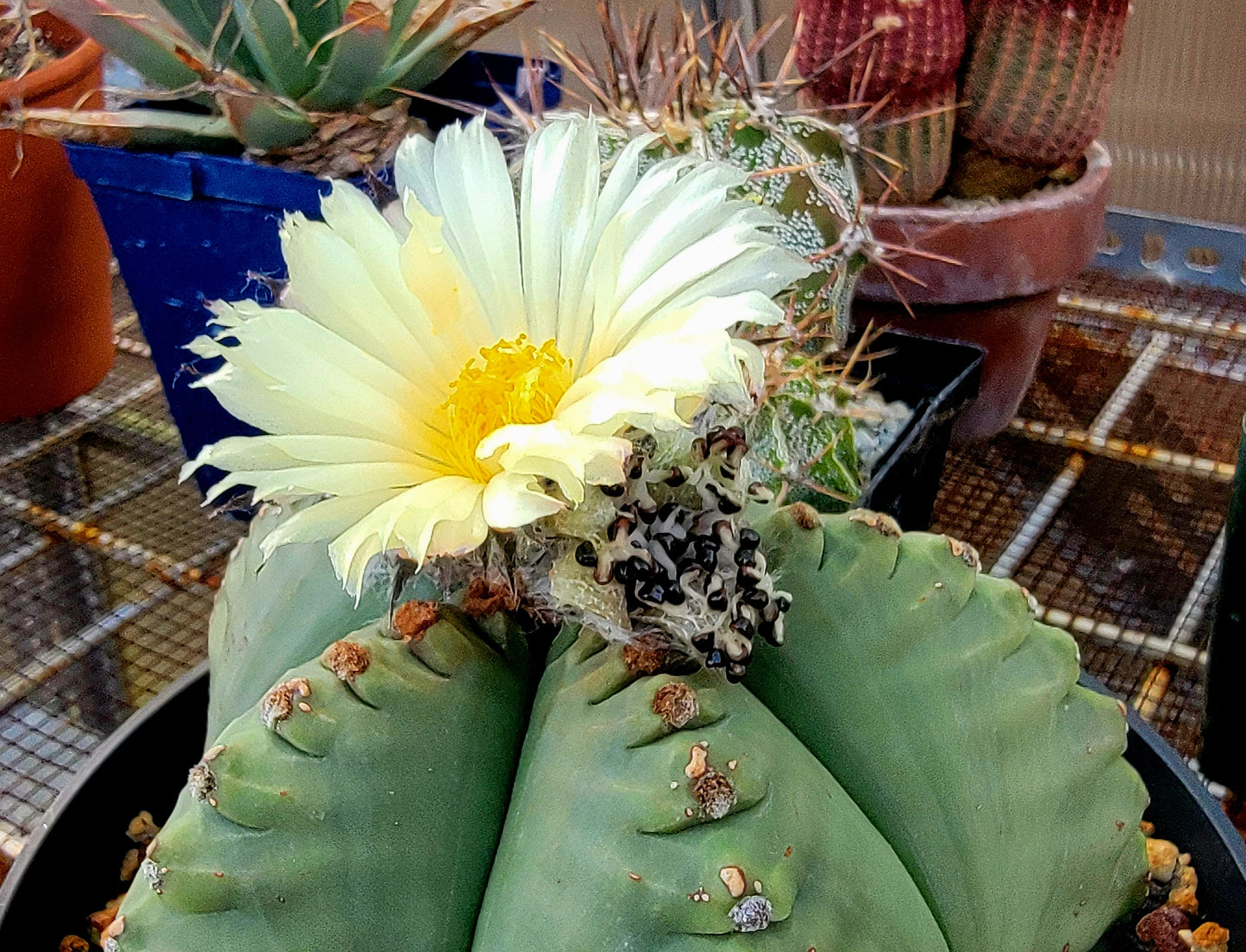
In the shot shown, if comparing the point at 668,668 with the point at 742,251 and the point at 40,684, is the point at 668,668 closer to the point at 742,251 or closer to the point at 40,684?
the point at 742,251

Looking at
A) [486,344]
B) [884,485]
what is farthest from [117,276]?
[486,344]

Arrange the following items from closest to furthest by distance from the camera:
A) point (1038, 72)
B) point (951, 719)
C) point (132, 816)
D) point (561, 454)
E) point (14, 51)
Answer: point (561, 454) < point (951, 719) < point (132, 816) < point (1038, 72) < point (14, 51)

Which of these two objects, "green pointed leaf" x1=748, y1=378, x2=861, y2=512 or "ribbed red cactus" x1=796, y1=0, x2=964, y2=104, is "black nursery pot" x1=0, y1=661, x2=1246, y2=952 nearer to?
"green pointed leaf" x1=748, y1=378, x2=861, y2=512

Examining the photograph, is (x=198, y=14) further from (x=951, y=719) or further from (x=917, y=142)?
(x=951, y=719)

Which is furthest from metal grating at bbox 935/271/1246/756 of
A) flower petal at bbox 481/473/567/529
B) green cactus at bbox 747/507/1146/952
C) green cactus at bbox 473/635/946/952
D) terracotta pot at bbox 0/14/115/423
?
terracotta pot at bbox 0/14/115/423

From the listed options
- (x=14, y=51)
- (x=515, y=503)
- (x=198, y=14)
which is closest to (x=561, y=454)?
(x=515, y=503)

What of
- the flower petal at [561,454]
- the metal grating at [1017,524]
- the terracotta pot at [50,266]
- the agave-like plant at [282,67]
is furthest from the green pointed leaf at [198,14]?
the flower petal at [561,454]
